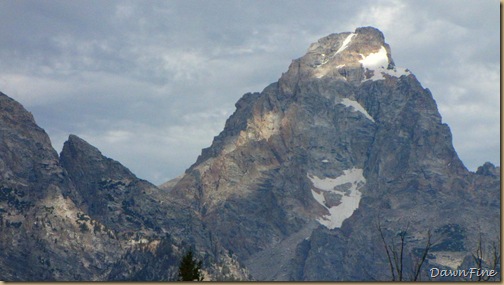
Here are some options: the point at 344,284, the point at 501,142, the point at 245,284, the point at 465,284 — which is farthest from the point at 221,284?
the point at 501,142

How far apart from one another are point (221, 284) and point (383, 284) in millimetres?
9872

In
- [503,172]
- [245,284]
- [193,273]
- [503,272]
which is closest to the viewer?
Result: [245,284]

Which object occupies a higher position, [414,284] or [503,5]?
[503,5]

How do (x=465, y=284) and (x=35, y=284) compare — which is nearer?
(x=35, y=284)

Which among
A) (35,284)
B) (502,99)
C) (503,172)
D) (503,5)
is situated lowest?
(35,284)

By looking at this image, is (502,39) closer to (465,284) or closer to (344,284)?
(465,284)

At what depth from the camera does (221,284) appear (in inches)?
2189

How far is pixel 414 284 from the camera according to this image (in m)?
56.5

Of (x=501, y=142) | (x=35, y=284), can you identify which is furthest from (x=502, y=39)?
(x=35, y=284)

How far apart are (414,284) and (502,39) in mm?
19814

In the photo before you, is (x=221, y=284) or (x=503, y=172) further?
(x=503, y=172)

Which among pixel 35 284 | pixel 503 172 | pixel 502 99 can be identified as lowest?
pixel 35 284

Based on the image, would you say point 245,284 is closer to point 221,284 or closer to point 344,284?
point 221,284

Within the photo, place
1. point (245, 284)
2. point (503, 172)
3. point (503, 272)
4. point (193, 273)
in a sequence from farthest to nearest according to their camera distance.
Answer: point (193, 273)
point (503, 172)
point (503, 272)
point (245, 284)
